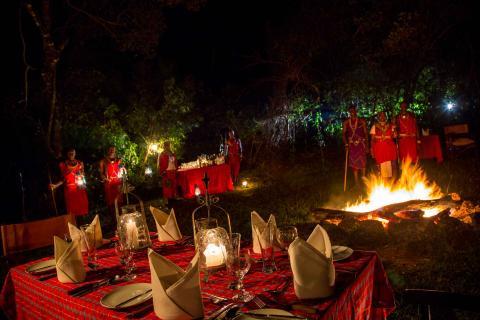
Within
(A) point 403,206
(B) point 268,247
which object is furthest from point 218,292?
(A) point 403,206

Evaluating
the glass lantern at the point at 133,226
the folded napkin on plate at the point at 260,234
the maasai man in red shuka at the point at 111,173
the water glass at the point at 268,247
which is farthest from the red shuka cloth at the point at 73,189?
the water glass at the point at 268,247

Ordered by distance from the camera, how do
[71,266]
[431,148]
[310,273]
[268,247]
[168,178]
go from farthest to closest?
[431,148] < [168,178] < [71,266] < [268,247] < [310,273]

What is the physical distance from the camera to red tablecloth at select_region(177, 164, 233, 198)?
10250 millimetres

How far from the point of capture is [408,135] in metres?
10.6

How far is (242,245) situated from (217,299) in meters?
0.98

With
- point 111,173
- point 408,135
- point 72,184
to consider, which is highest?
point 408,135

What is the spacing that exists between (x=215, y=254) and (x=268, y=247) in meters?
0.35

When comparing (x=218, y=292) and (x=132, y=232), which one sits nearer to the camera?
(x=218, y=292)

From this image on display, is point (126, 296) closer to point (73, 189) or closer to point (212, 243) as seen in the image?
point (212, 243)

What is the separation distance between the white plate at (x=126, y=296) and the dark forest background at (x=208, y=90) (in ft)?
27.1

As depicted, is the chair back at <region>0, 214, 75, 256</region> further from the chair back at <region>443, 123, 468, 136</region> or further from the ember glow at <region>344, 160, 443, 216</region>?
the chair back at <region>443, 123, 468, 136</region>

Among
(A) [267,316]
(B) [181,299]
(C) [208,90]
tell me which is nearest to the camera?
(A) [267,316]

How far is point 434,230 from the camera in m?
5.81

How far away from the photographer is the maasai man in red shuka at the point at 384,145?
9.85 metres
